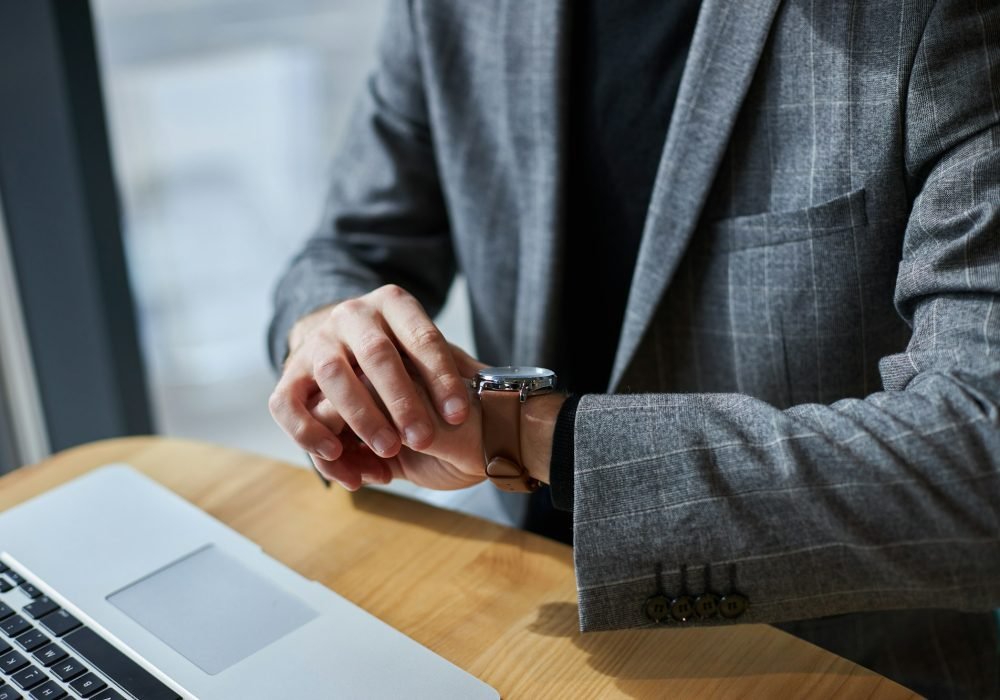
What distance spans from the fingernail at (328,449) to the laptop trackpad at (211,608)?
109mm

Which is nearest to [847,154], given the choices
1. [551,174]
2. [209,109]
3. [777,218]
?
[777,218]

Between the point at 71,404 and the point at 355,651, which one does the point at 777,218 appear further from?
the point at 71,404

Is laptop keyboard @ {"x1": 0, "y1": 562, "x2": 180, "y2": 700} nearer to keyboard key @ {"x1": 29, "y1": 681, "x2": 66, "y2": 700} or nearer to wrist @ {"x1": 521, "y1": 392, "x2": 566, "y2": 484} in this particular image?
keyboard key @ {"x1": 29, "y1": 681, "x2": 66, "y2": 700}

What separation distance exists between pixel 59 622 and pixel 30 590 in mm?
51

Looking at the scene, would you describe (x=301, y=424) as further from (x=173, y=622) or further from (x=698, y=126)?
(x=698, y=126)

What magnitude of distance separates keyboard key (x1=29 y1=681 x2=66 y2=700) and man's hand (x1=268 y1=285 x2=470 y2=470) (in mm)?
245

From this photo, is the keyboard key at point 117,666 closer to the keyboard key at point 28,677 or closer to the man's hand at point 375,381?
the keyboard key at point 28,677

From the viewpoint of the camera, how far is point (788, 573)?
626mm

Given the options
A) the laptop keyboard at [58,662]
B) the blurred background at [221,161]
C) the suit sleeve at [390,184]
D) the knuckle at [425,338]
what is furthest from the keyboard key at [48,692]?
the blurred background at [221,161]

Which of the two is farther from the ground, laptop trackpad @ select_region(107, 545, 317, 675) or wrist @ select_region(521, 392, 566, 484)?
wrist @ select_region(521, 392, 566, 484)

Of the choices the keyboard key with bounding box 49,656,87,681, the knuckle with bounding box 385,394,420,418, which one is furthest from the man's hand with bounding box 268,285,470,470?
the keyboard key with bounding box 49,656,87,681

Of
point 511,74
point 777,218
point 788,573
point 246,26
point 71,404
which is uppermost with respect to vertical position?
point 246,26

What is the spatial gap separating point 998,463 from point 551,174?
0.54 m

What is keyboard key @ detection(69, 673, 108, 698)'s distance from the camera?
0.58 meters
